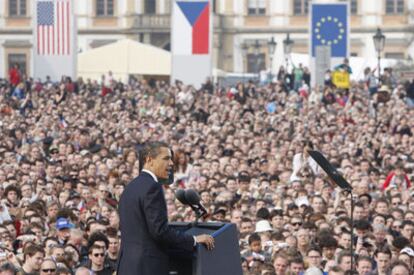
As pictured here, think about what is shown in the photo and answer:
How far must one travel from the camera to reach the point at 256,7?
269 ft

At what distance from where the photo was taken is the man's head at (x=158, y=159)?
9141 mm

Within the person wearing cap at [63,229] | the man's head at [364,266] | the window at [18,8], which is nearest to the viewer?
the man's head at [364,266]

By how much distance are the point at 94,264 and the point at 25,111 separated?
22.8 metres

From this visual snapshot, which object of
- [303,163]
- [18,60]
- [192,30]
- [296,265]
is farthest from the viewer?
[18,60]

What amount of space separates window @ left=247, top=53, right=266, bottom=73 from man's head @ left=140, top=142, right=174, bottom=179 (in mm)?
66055

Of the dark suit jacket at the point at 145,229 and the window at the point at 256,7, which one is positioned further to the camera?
the window at the point at 256,7

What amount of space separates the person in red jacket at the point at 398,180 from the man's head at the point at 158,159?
13433 millimetres

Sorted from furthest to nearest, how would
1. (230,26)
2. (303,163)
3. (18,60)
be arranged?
(18,60)
(230,26)
(303,163)

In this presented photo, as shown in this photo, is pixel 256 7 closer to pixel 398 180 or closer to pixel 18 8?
pixel 18 8

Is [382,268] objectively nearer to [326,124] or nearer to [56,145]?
[56,145]

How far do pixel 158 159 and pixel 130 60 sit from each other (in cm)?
4428

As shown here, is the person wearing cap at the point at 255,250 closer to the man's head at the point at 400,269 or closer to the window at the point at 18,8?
the man's head at the point at 400,269

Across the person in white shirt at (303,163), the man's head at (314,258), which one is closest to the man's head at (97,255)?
the man's head at (314,258)

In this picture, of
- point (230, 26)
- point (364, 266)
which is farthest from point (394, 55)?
point (364, 266)
